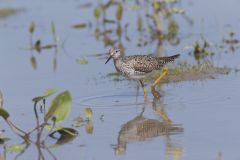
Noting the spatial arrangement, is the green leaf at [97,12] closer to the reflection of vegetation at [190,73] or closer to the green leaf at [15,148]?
the reflection of vegetation at [190,73]

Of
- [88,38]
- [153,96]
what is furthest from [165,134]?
[88,38]

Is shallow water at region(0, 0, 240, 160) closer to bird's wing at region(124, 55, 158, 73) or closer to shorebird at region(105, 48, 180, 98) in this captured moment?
shorebird at region(105, 48, 180, 98)

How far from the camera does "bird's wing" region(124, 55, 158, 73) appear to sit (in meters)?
11.1

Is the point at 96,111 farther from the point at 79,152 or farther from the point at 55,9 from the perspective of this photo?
the point at 55,9

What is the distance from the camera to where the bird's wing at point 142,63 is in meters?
11.1

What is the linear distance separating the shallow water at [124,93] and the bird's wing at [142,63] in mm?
387

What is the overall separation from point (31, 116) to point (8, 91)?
1.72m

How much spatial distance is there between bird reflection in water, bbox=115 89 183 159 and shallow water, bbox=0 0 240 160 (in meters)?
0.01

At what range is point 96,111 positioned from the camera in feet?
33.1

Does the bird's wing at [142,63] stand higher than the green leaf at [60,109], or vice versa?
the bird's wing at [142,63]

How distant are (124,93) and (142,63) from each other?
1.77 ft

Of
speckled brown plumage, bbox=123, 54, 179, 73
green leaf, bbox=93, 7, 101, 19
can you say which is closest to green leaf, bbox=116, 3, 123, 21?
green leaf, bbox=93, 7, 101, 19

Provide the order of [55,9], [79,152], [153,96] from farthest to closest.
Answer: [55,9], [153,96], [79,152]

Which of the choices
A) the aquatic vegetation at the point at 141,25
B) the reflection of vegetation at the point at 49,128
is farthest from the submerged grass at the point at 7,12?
the reflection of vegetation at the point at 49,128
